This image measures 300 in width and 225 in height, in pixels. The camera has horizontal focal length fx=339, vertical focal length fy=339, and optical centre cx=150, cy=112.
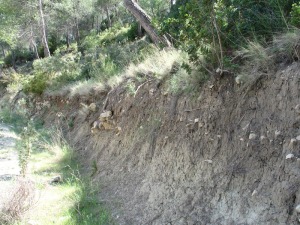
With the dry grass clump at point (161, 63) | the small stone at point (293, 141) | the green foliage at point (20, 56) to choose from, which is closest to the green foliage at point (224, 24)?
the dry grass clump at point (161, 63)

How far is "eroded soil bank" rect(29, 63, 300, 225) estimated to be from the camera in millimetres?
3100

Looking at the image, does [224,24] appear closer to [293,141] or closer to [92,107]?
[293,141]

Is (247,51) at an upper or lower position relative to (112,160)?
upper

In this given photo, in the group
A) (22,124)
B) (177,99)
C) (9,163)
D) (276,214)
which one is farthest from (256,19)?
(22,124)

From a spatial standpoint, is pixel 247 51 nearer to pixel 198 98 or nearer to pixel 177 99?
pixel 198 98

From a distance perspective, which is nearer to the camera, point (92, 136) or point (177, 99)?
point (177, 99)

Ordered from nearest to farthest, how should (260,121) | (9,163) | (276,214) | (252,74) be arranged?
(276,214) → (260,121) → (252,74) → (9,163)

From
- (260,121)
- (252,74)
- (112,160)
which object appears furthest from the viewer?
(112,160)

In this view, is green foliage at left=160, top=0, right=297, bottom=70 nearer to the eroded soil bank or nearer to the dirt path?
the eroded soil bank

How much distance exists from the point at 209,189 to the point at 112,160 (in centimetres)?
283

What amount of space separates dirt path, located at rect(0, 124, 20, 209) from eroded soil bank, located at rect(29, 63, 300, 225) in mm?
1358

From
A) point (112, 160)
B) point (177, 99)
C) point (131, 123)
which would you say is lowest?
point (112, 160)

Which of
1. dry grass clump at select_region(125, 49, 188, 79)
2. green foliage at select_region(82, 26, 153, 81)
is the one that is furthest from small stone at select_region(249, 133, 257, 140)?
green foliage at select_region(82, 26, 153, 81)

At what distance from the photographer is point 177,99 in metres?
5.19
